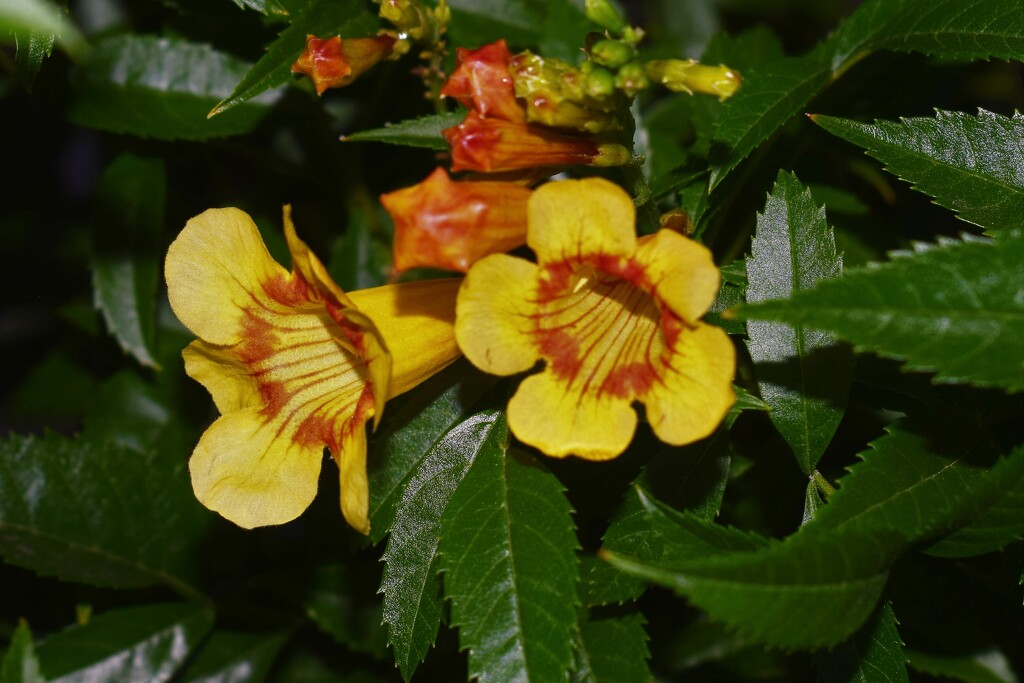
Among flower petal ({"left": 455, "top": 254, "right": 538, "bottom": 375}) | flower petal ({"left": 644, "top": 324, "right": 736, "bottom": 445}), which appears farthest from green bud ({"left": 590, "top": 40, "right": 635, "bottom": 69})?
flower petal ({"left": 644, "top": 324, "right": 736, "bottom": 445})

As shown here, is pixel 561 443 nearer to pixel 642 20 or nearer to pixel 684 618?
pixel 684 618

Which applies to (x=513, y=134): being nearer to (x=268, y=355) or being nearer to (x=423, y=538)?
(x=268, y=355)

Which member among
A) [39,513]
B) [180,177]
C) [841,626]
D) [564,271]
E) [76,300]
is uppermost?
[564,271]

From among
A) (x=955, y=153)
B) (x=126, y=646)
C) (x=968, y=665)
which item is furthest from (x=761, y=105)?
(x=126, y=646)

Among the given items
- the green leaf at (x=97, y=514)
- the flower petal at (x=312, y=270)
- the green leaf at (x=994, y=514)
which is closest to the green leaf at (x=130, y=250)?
the green leaf at (x=97, y=514)

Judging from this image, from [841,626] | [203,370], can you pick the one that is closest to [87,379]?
[203,370]

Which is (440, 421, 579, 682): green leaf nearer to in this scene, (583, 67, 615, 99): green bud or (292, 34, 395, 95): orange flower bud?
(583, 67, 615, 99): green bud
